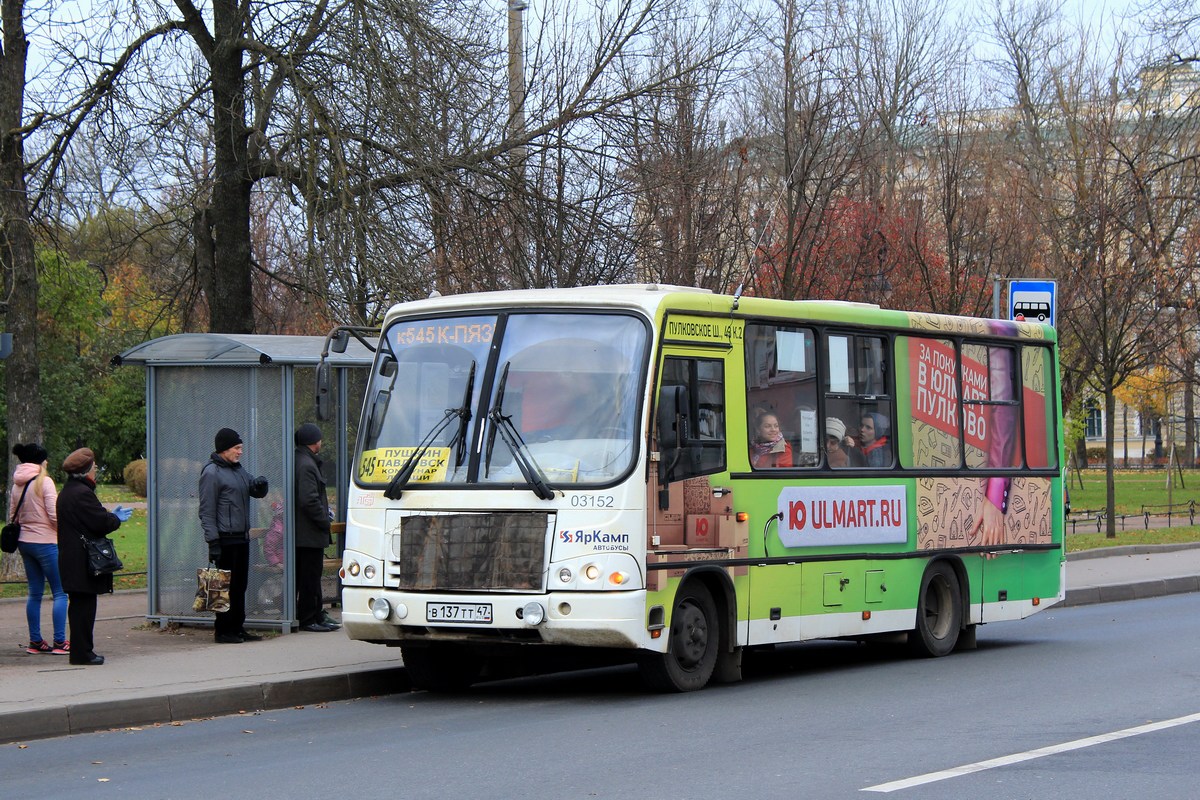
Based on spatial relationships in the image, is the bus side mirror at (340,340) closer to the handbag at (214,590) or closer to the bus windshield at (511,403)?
the bus windshield at (511,403)

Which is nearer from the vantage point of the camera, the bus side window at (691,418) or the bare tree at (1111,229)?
the bus side window at (691,418)

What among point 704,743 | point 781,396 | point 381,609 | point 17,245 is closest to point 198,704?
point 381,609

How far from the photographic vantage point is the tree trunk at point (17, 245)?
18.3 metres

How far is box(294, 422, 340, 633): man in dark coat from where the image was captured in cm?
1409

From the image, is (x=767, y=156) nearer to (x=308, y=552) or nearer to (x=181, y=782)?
(x=308, y=552)

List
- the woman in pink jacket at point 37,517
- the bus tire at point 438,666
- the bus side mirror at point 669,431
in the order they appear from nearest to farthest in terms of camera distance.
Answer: the bus side mirror at point 669,431, the bus tire at point 438,666, the woman in pink jacket at point 37,517

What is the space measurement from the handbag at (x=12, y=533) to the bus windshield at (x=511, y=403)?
296cm

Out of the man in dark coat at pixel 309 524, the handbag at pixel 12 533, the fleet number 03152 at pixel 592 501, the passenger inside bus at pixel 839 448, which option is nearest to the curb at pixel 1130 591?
the passenger inside bus at pixel 839 448

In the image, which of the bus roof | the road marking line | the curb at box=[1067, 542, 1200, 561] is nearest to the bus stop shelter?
the bus roof

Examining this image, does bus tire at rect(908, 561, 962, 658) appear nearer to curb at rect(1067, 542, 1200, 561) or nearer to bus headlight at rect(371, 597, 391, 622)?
bus headlight at rect(371, 597, 391, 622)

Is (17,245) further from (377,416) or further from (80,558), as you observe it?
(377,416)

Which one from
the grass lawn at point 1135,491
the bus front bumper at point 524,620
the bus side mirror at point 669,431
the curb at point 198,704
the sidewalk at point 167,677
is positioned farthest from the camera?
the grass lawn at point 1135,491

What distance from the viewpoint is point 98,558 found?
1209 centimetres

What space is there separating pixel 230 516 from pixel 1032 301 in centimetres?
1003
